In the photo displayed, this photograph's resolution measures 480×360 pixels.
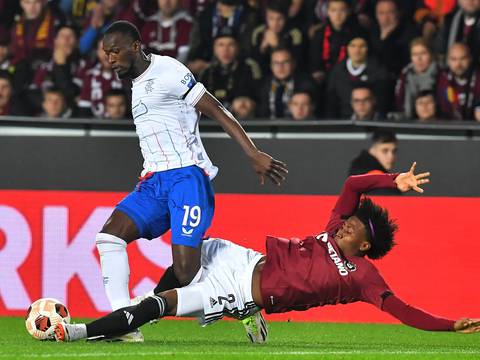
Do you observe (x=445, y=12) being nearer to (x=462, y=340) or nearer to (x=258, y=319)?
(x=462, y=340)

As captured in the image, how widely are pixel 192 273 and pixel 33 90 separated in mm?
6686

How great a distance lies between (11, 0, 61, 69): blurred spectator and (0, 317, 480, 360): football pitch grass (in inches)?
192

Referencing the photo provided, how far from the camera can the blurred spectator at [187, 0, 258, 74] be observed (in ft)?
44.9

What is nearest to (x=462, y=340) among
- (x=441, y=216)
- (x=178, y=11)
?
(x=441, y=216)

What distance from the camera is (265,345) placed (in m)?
7.92

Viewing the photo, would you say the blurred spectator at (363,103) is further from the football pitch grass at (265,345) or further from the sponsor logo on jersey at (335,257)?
the sponsor logo on jersey at (335,257)

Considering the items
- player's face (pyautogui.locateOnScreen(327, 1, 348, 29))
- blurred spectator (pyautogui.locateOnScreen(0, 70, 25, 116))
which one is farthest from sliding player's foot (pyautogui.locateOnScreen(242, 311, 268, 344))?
blurred spectator (pyautogui.locateOnScreen(0, 70, 25, 116))

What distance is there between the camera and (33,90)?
14.0 metres

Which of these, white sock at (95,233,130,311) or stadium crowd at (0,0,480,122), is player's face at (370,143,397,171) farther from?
white sock at (95,233,130,311)

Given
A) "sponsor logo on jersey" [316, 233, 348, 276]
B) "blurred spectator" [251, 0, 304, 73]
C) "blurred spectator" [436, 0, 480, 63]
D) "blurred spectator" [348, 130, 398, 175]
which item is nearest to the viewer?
"sponsor logo on jersey" [316, 233, 348, 276]

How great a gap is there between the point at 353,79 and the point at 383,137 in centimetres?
145

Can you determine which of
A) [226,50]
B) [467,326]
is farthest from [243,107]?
[467,326]

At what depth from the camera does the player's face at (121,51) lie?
314 inches

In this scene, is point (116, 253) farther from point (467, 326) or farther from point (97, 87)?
point (97, 87)
